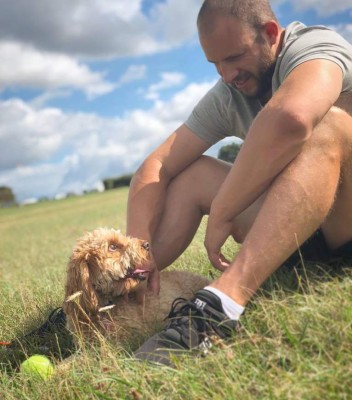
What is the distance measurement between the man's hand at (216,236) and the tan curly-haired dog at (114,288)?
595mm

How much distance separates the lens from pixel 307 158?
91.2 inches

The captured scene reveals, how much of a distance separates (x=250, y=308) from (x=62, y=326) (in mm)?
1607

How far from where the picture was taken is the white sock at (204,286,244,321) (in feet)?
7.49

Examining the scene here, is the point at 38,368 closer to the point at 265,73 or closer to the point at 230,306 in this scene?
the point at 230,306

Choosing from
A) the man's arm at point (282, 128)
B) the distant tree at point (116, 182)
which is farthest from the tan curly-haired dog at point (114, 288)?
the distant tree at point (116, 182)

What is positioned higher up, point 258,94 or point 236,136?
point 258,94

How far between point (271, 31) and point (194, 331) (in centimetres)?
190

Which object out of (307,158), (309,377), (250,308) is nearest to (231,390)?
(309,377)

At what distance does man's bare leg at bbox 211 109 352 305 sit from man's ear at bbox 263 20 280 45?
2.77 feet

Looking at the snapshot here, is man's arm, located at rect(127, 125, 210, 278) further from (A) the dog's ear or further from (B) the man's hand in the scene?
(B) the man's hand

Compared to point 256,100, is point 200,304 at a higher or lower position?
lower

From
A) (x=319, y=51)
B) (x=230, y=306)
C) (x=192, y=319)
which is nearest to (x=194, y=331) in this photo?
(x=192, y=319)

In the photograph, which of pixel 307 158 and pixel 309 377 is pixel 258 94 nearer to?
pixel 307 158

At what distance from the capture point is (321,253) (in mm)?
2908
